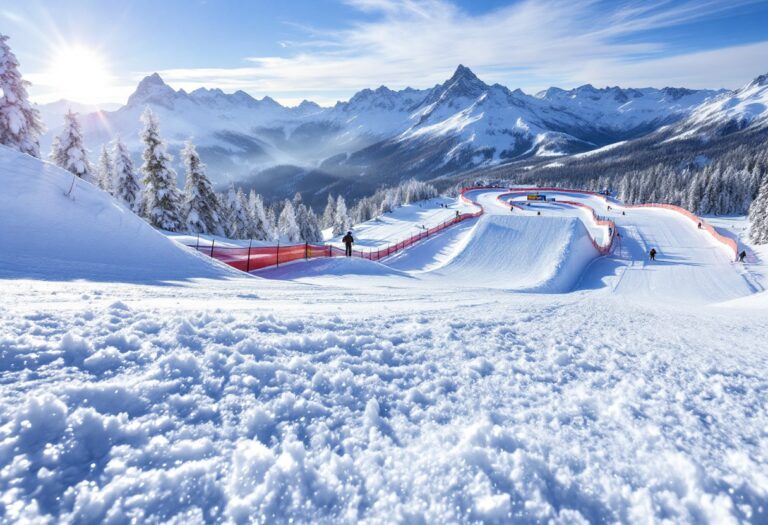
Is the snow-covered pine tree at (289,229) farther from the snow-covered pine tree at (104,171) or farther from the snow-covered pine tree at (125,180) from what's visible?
the snow-covered pine tree at (125,180)

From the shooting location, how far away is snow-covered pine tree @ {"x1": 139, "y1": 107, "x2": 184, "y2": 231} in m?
31.5

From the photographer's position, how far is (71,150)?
30562 millimetres

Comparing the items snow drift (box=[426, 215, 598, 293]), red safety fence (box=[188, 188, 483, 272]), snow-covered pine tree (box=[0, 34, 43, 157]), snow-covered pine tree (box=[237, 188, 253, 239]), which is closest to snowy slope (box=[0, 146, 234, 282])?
red safety fence (box=[188, 188, 483, 272])

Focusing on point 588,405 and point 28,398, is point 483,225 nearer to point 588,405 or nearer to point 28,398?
point 588,405

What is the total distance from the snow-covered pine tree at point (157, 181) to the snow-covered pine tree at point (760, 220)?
59958mm

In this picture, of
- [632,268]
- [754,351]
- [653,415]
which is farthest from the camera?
[632,268]

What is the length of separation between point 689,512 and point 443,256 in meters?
28.9

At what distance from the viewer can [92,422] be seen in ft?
8.79

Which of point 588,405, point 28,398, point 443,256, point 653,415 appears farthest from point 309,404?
point 443,256

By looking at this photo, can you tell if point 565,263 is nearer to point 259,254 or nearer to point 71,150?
point 259,254

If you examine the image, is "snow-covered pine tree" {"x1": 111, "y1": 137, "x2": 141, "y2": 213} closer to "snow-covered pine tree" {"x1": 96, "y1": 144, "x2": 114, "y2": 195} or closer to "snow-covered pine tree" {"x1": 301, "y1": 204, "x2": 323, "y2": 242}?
"snow-covered pine tree" {"x1": 96, "y1": 144, "x2": 114, "y2": 195}

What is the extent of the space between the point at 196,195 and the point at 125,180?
7.78 meters

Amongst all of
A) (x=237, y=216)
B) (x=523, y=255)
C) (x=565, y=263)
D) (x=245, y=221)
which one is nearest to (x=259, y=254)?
(x=523, y=255)

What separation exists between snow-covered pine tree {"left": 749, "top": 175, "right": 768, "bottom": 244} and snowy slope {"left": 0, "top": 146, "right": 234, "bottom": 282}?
55.7 metres
